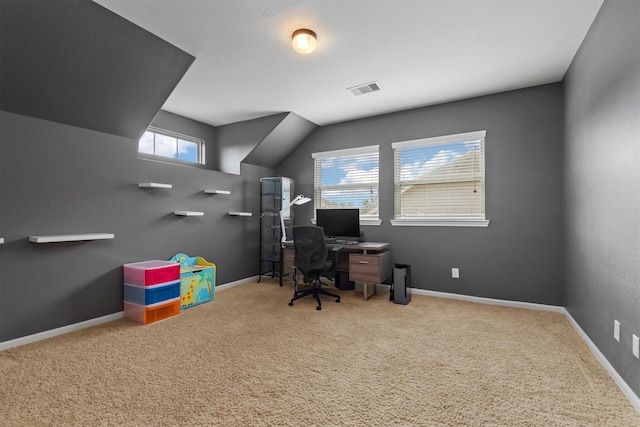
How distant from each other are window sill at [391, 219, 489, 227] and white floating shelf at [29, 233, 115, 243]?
358 cm

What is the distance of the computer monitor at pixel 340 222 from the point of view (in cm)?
440

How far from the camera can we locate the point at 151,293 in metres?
3.13

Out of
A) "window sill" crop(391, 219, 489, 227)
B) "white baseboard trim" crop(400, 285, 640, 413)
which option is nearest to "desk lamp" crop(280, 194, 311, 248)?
"window sill" crop(391, 219, 489, 227)

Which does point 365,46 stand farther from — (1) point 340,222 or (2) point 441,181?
(1) point 340,222

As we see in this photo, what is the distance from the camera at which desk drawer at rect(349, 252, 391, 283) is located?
12.8 feet

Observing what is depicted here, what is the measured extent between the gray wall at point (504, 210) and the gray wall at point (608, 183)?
0.48m

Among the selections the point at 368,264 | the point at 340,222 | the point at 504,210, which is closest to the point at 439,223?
the point at 504,210

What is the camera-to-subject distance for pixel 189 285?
144 inches

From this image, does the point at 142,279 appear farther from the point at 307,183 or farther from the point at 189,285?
the point at 307,183

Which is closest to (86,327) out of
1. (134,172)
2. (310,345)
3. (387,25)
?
(134,172)

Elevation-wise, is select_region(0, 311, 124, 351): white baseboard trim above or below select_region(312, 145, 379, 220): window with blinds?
below

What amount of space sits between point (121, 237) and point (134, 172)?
761mm

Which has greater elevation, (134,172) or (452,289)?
(134,172)

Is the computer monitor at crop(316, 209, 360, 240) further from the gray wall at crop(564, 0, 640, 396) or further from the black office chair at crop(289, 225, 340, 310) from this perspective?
the gray wall at crop(564, 0, 640, 396)
